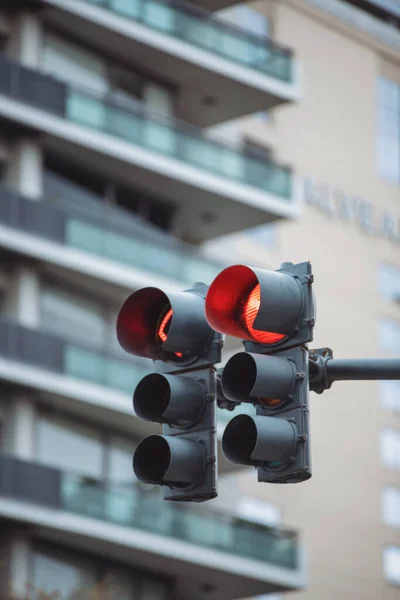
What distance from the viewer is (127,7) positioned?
135ft

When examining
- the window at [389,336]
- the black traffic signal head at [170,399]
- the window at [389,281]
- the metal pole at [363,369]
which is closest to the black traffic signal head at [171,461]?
the black traffic signal head at [170,399]

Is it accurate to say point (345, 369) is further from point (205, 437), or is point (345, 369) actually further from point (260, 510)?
point (260, 510)

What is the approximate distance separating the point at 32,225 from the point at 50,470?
575 centimetres

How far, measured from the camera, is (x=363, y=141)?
62.4 meters

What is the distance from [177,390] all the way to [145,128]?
107ft

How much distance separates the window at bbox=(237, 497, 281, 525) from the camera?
50881 mm

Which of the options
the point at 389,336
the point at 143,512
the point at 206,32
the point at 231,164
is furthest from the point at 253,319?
the point at 389,336

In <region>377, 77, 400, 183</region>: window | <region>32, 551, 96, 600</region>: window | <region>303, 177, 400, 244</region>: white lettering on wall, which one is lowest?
<region>32, 551, 96, 600</region>: window

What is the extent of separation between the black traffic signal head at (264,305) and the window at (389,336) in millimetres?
51528

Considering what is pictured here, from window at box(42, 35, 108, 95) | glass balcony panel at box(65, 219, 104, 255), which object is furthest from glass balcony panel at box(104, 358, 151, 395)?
window at box(42, 35, 108, 95)

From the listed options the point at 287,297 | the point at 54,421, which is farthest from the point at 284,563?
the point at 287,297

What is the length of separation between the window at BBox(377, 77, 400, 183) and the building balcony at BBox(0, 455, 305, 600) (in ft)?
84.5

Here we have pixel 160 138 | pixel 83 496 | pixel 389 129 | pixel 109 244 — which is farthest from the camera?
pixel 389 129

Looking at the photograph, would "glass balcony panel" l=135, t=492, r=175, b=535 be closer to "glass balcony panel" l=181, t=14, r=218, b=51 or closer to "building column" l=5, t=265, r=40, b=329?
"building column" l=5, t=265, r=40, b=329
